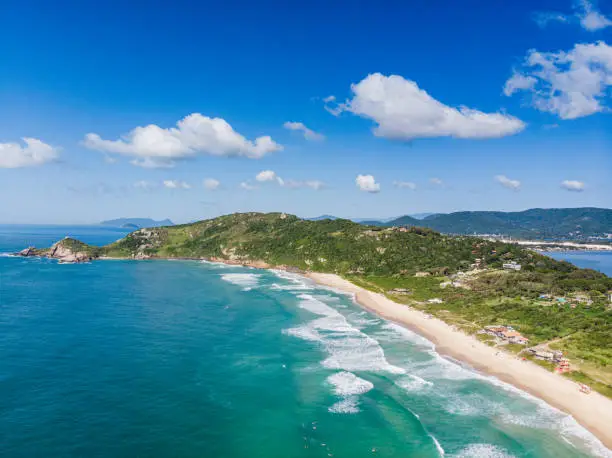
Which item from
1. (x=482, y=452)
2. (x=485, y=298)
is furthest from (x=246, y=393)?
(x=485, y=298)

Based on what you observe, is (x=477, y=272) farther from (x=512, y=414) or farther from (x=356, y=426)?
(x=356, y=426)

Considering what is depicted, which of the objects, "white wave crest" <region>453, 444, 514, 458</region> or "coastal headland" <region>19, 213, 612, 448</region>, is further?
"coastal headland" <region>19, 213, 612, 448</region>

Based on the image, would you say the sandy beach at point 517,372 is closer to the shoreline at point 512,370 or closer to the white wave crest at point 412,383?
the shoreline at point 512,370

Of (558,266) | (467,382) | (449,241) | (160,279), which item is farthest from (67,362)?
(449,241)

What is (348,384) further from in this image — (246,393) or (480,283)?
(480,283)

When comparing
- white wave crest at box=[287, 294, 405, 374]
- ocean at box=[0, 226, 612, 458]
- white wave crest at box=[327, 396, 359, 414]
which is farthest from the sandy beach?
white wave crest at box=[327, 396, 359, 414]

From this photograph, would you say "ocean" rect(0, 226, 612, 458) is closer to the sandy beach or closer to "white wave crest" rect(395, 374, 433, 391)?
"white wave crest" rect(395, 374, 433, 391)

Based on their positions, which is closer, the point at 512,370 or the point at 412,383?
the point at 412,383
